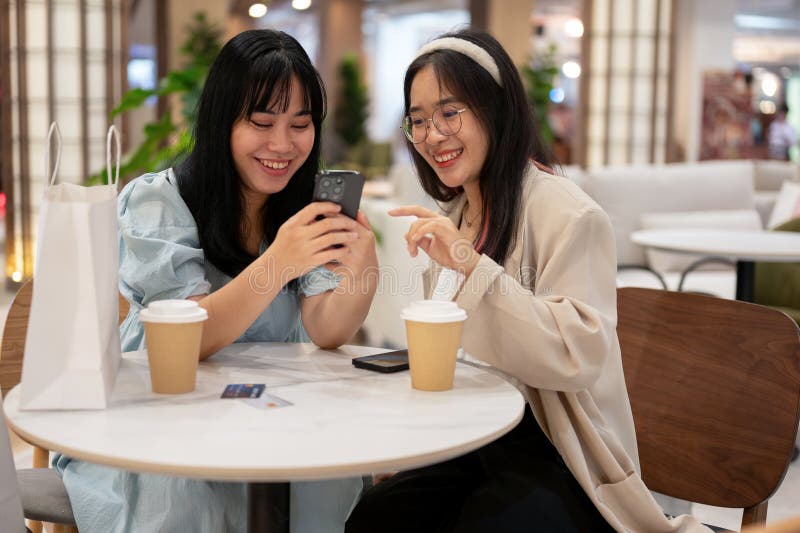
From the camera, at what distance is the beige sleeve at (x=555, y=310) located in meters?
1.45

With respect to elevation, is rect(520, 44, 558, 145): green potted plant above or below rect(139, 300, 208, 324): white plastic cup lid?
above

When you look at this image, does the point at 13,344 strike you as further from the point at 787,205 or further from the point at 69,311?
the point at 787,205

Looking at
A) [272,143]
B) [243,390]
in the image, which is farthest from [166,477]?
[272,143]

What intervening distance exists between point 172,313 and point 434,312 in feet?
1.31

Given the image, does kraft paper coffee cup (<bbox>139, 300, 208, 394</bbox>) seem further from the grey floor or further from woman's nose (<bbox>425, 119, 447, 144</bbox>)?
the grey floor

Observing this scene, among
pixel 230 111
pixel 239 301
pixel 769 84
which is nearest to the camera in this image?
pixel 239 301

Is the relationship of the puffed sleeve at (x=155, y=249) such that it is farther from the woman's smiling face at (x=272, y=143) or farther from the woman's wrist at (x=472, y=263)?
the woman's wrist at (x=472, y=263)

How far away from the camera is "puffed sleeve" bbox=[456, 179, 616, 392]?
1454mm

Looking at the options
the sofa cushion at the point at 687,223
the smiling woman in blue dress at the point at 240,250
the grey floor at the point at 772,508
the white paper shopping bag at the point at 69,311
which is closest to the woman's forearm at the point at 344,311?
the smiling woman in blue dress at the point at 240,250

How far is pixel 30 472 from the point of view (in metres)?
1.73

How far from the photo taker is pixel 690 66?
11172 millimetres

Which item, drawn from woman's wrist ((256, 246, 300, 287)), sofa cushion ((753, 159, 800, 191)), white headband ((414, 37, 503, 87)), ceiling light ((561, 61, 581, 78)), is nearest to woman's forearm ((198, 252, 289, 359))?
woman's wrist ((256, 246, 300, 287))

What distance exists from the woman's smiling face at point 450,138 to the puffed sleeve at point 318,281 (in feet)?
1.04

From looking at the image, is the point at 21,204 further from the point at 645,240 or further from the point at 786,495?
the point at 786,495
